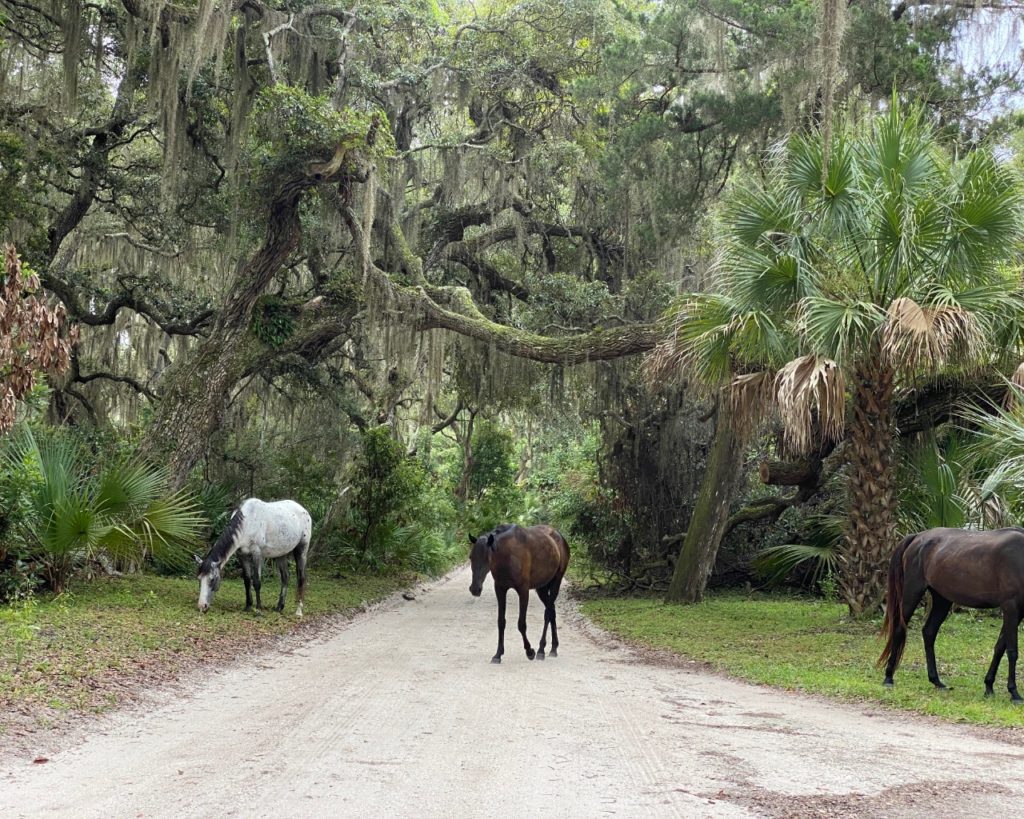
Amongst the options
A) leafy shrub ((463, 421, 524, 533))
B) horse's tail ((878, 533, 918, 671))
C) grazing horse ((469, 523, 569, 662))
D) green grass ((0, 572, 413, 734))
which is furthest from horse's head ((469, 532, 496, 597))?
leafy shrub ((463, 421, 524, 533))

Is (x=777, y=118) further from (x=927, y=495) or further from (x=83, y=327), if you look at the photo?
(x=83, y=327)

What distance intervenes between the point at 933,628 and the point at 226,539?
835cm

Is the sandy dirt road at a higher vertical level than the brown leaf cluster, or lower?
lower

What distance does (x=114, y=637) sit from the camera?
8.73m

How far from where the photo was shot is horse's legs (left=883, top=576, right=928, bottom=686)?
804 cm

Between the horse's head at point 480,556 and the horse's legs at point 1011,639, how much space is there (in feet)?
15.4

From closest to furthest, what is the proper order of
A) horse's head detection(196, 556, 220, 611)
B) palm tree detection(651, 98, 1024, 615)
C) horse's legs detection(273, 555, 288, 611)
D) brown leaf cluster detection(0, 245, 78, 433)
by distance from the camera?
brown leaf cluster detection(0, 245, 78, 433) < palm tree detection(651, 98, 1024, 615) < horse's head detection(196, 556, 220, 611) < horse's legs detection(273, 555, 288, 611)

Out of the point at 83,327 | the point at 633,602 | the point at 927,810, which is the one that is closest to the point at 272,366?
the point at 83,327

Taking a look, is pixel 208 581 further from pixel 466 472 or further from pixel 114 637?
pixel 466 472

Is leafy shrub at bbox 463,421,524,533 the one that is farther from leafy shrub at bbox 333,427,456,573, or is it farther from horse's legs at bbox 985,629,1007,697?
horse's legs at bbox 985,629,1007,697

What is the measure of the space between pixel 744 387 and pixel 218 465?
12.1 metres

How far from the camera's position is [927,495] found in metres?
12.7

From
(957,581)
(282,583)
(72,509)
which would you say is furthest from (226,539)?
(957,581)

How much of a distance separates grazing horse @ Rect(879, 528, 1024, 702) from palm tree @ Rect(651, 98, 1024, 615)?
1.95 m
